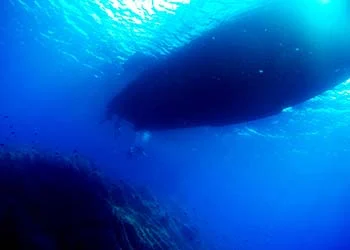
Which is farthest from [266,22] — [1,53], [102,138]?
[102,138]

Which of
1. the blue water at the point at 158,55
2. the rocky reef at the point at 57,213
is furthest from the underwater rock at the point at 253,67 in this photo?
the rocky reef at the point at 57,213

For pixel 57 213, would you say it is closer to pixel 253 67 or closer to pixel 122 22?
pixel 253 67

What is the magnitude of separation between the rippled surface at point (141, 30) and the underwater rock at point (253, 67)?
1071mm

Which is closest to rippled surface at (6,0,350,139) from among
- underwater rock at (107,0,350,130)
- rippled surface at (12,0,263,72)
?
rippled surface at (12,0,263,72)

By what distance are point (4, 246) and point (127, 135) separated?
38.4 meters

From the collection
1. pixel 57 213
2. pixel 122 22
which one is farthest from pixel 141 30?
pixel 57 213

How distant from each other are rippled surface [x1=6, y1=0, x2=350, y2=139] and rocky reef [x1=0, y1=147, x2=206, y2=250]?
7.93 m

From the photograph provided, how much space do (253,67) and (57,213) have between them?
8522 millimetres

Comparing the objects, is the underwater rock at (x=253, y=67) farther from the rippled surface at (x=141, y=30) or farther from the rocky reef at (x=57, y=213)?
the rocky reef at (x=57, y=213)

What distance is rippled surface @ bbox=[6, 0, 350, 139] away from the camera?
41.5 ft

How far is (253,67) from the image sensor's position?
10.6m

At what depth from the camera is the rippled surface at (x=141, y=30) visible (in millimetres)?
12648

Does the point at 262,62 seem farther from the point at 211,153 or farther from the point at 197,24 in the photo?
the point at 211,153

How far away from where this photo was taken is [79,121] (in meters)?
53.1
